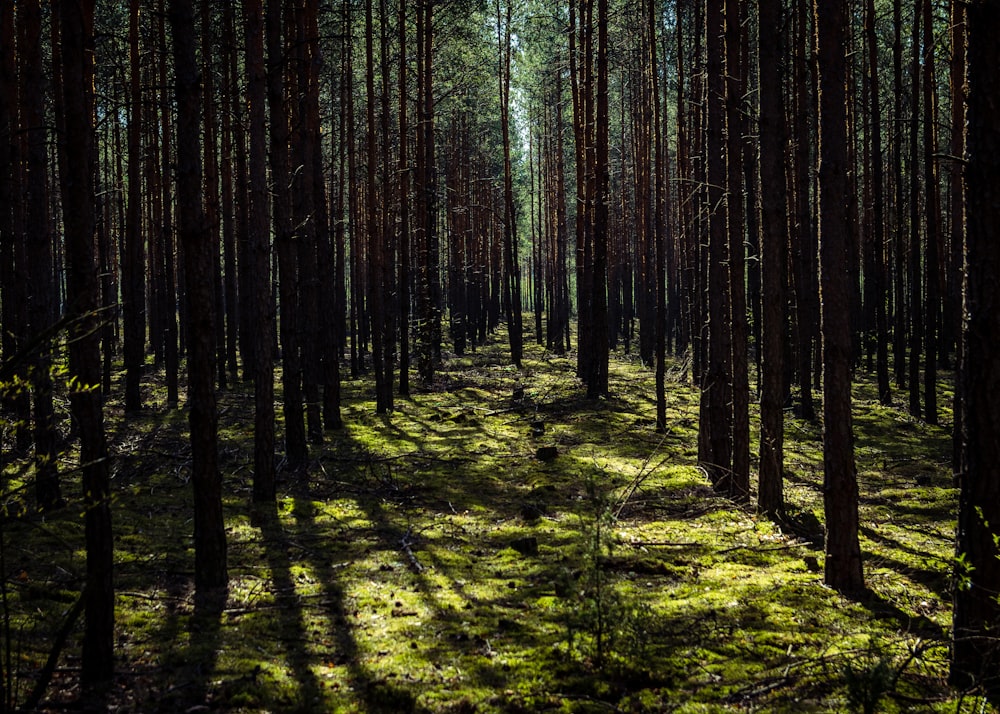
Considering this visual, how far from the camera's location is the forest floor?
459 cm

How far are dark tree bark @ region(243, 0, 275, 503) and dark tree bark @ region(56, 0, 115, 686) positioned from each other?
4117 millimetres

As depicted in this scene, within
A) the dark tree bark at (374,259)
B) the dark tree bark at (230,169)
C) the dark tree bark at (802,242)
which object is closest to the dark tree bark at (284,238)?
the dark tree bark at (374,259)

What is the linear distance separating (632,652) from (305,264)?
31.7ft

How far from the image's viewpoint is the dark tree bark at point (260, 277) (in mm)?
8922

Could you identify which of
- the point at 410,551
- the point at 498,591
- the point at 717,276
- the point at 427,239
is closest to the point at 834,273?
the point at 717,276

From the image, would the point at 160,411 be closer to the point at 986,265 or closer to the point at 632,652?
the point at 632,652

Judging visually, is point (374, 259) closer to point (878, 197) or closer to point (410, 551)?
point (410, 551)

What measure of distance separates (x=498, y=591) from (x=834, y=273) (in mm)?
4035

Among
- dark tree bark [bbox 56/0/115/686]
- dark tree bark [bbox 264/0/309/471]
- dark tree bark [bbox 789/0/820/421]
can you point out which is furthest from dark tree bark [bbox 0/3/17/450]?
dark tree bark [bbox 789/0/820/421]

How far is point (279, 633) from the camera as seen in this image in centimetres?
556

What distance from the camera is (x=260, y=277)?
356 inches

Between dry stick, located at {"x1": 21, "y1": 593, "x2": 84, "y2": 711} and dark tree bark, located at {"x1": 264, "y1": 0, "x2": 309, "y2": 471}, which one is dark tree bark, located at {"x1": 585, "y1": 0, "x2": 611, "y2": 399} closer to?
dark tree bark, located at {"x1": 264, "y1": 0, "x2": 309, "y2": 471}

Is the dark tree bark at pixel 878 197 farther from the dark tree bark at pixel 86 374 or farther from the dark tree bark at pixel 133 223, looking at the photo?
the dark tree bark at pixel 133 223

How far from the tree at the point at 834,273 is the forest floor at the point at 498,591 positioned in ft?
3.42
